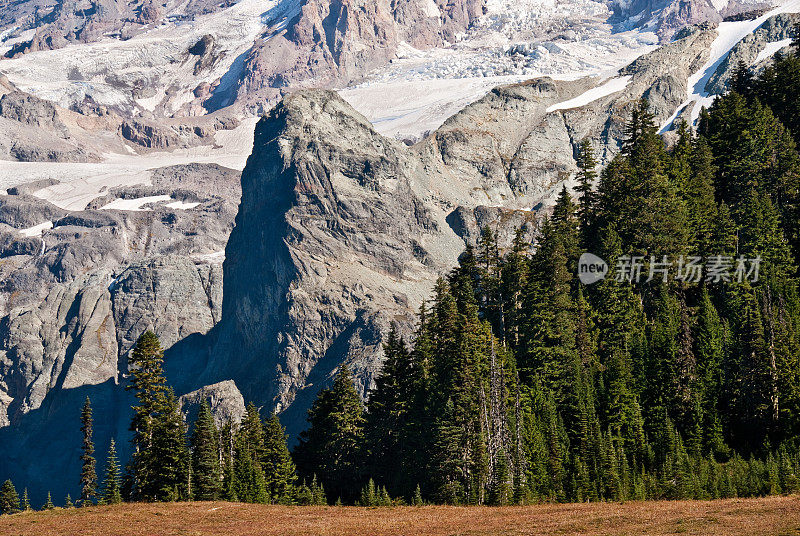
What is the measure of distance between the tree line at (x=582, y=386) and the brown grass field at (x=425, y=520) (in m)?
9.56

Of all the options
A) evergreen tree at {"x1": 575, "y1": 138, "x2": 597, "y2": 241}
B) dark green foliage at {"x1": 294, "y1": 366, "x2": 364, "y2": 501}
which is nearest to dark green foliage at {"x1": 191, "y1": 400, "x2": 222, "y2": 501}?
dark green foliage at {"x1": 294, "y1": 366, "x2": 364, "y2": 501}

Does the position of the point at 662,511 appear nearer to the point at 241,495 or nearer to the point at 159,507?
the point at 159,507

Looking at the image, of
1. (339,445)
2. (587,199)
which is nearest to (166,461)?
(339,445)

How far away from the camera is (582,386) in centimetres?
8988

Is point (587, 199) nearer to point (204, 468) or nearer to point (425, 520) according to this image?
point (204, 468)

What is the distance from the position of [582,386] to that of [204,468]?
116 feet

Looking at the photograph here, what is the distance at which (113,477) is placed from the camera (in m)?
90.7

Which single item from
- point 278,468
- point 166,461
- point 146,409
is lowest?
point 278,468

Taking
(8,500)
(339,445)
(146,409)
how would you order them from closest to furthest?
1. (146,409)
2. (339,445)
3. (8,500)

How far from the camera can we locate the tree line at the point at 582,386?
8044cm

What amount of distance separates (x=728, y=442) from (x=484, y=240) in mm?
32538

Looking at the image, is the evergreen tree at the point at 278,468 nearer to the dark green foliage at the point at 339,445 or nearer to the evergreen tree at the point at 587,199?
the dark green foliage at the point at 339,445

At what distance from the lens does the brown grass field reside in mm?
51344

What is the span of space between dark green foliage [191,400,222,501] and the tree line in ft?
0.46
